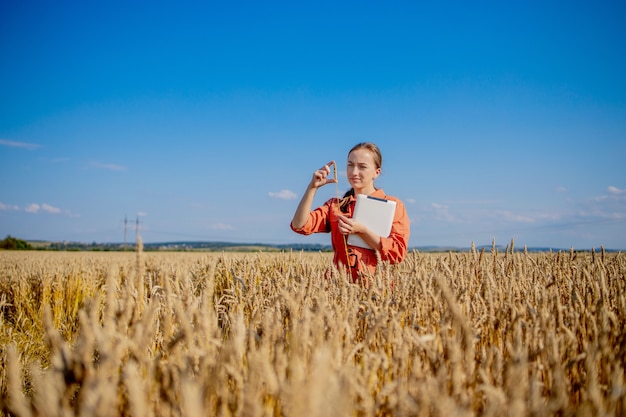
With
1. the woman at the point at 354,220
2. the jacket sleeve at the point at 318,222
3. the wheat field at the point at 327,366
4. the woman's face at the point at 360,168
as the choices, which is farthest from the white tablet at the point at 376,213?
the wheat field at the point at 327,366

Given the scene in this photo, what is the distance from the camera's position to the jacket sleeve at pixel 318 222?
4016 mm

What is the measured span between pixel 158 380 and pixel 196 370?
0.15 meters

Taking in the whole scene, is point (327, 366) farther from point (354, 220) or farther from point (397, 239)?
point (397, 239)

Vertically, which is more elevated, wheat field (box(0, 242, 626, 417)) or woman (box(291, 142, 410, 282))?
woman (box(291, 142, 410, 282))

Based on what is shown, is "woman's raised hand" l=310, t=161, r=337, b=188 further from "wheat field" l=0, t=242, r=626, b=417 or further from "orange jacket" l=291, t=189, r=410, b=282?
"wheat field" l=0, t=242, r=626, b=417

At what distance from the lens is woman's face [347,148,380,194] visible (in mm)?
3869

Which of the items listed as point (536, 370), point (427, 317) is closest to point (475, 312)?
A: point (427, 317)

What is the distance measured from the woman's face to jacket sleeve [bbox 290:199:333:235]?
1.52 feet

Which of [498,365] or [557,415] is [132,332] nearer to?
[498,365]

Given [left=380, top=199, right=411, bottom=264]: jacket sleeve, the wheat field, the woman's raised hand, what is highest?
the woman's raised hand

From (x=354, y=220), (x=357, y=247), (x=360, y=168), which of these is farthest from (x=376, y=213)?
(x=360, y=168)

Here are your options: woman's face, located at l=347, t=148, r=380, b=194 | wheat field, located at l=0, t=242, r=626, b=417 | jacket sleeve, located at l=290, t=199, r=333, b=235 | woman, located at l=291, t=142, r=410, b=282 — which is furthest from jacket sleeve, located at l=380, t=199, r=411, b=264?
wheat field, located at l=0, t=242, r=626, b=417

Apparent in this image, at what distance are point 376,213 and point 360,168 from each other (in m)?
0.54

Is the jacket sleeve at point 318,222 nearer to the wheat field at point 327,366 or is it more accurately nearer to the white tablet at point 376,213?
the white tablet at point 376,213
